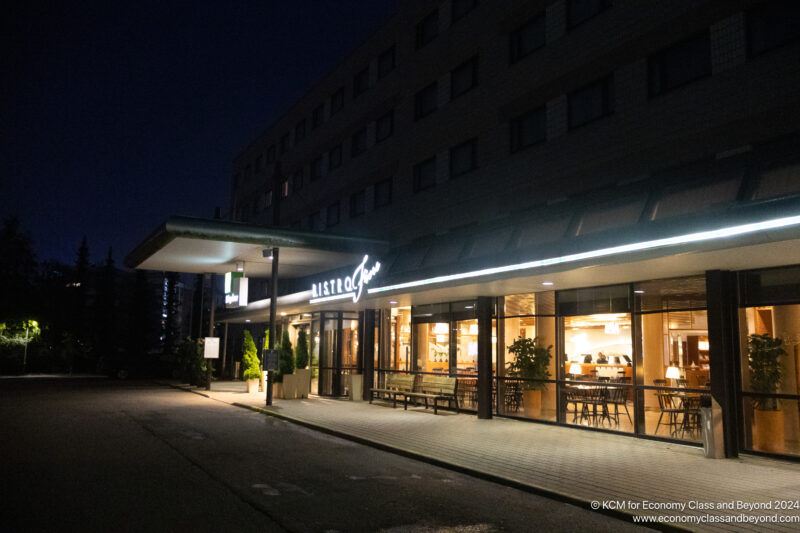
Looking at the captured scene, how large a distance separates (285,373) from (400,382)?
5520 mm

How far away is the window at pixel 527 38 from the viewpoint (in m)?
17.6

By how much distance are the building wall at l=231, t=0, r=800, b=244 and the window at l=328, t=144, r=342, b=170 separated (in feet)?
1.63

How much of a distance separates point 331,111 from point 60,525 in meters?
27.7

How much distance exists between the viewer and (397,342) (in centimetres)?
2267

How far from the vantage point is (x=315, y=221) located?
32.4m

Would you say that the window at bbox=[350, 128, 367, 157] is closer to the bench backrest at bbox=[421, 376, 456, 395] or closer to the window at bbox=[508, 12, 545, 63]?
the window at bbox=[508, 12, 545, 63]

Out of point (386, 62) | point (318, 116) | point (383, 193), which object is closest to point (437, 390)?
point (383, 193)

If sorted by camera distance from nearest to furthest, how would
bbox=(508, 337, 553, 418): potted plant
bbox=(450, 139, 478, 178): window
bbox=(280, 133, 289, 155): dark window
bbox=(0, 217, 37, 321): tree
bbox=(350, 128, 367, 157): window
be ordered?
bbox=(508, 337, 553, 418): potted plant < bbox=(450, 139, 478, 178): window < bbox=(350, 128, 367, 157): window < bbox=(280, 133, 289, 155): dark window < bbox=(0, 217, 37, 321): tree

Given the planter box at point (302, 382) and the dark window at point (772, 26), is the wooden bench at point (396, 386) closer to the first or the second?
the planter box at point (302, 382)

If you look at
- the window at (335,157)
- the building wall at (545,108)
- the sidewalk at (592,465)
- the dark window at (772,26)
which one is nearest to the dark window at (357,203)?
the building wall at (545,108)

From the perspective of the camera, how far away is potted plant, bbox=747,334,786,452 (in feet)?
37.1

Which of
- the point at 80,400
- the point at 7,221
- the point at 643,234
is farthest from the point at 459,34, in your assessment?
the point at 7,221

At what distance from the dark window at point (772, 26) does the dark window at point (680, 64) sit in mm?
941

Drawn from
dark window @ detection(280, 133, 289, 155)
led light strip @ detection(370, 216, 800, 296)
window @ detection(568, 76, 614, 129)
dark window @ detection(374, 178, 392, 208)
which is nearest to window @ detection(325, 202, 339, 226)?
dark window @ detection(374, 178, 392, 208)
